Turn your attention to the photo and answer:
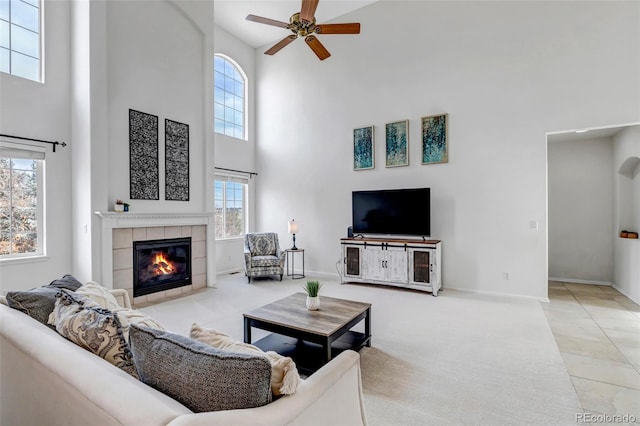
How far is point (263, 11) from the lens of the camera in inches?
242

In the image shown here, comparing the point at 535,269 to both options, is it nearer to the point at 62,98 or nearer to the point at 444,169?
the point at 444,169

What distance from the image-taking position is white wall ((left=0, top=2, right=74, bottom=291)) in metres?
3.98

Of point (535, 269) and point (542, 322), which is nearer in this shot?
point (542, 322)

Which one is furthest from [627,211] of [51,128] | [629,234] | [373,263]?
[51,128]

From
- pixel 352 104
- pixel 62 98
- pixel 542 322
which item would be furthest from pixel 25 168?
pixel 542 322

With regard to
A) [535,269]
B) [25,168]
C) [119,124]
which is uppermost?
[119,124]

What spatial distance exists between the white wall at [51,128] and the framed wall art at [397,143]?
16.2 ft

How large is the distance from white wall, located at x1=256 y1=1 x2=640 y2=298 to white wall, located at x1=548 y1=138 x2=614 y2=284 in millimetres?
1541

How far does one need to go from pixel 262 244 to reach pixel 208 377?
555 centimetres

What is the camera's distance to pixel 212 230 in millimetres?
5684

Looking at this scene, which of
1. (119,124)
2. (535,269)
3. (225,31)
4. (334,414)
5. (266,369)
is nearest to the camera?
(266,369)

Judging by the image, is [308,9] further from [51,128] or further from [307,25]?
[51,128]

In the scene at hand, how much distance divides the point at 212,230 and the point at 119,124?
2.15 meters

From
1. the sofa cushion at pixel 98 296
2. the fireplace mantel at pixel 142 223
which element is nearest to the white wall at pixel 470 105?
the fireplace mantel at pixel 142 223
